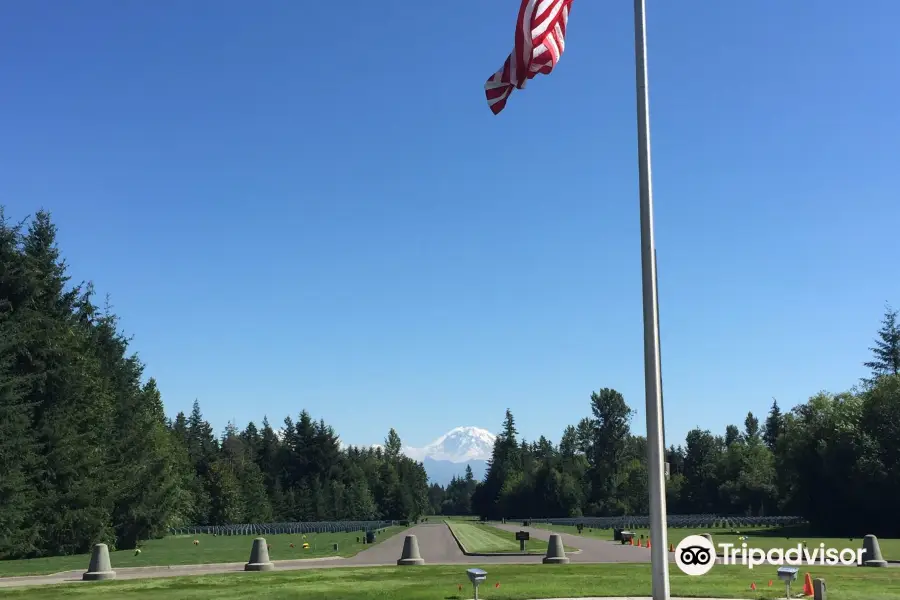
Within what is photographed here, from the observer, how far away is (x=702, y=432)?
5551 inches

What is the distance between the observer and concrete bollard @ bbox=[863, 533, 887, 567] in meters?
25.7

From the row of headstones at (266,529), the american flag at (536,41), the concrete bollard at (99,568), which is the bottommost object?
the row of headstones at (266,529)

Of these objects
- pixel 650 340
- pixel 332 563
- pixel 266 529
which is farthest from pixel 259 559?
pixel 266 529

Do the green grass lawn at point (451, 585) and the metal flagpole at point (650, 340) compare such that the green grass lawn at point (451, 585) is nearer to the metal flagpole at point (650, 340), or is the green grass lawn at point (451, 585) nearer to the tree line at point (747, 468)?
the metal flagpole at point (650, 340)

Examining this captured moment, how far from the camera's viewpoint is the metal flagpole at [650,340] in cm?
1133

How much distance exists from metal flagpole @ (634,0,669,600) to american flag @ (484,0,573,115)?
1.26 meters

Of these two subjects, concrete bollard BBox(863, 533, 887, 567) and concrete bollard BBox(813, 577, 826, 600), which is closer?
concrete bollard BBox(813, 577, 826, 600)

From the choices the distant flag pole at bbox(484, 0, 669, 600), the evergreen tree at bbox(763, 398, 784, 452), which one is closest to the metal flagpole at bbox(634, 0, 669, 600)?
the distant flag pole at bbox(484, 0, 669, 600)

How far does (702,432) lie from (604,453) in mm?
17097

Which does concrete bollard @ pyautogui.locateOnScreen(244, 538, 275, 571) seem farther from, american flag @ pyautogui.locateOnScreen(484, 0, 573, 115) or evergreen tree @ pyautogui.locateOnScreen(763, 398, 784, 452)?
evergreen tree @ pyautogui.locateOnScreen(763, 398, 784, 452)

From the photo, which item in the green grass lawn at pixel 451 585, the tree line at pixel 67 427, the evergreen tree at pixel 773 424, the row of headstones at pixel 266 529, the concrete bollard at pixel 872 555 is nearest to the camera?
the green grass lawn at pixel 451 585

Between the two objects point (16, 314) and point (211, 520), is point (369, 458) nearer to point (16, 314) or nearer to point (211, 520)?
point (211, 520)

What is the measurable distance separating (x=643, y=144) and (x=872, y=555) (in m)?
20.0

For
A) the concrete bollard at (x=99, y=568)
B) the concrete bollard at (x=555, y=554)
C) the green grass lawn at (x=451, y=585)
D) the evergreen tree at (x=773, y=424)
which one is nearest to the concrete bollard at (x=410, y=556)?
the green grass lawn at (x=451, y=585)
